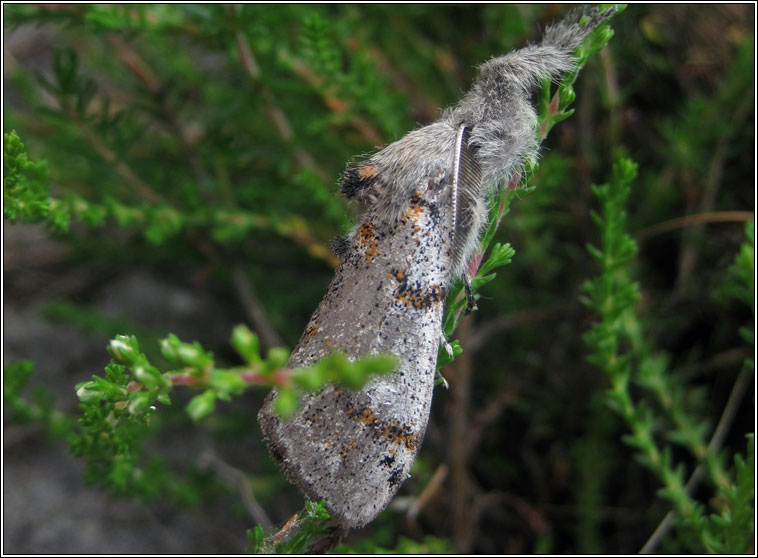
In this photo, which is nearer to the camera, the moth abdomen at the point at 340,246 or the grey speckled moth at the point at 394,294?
the grey speckled moth at the point at 394,294

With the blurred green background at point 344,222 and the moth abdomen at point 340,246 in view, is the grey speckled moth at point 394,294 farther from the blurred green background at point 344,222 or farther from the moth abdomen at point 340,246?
the blurred green background at point 344,222

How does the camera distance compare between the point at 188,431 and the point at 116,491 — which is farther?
the point at 188,431

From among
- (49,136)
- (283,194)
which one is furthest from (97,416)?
(49,136)

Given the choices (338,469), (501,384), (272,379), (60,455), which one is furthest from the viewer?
(60,455)

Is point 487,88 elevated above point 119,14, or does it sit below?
below

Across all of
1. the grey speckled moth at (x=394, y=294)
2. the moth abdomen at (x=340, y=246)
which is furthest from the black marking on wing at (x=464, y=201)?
the moth abdomen at (x=340, y=246)

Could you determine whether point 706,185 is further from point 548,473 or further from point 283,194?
point 283,194
